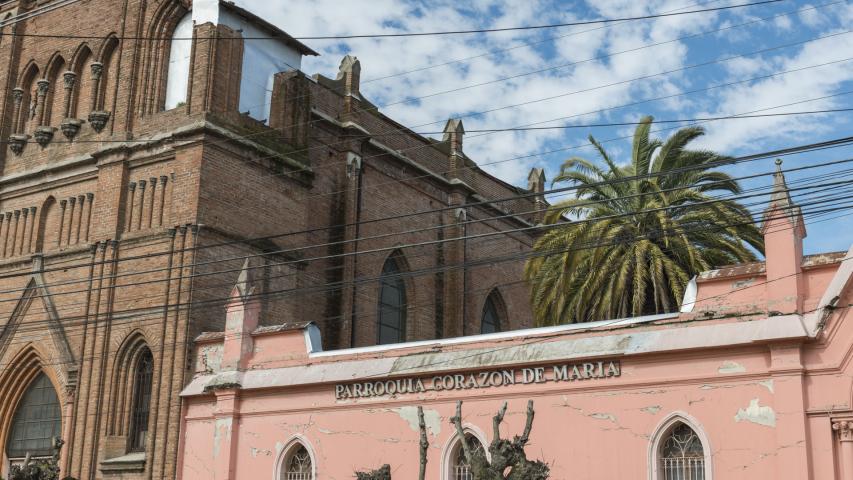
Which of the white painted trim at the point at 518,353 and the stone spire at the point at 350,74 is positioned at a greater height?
Answer: the stone spire at the point at 350,74

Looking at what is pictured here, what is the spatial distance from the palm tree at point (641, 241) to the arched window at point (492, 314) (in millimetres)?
7885

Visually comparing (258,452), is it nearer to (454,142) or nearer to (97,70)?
(97,70)

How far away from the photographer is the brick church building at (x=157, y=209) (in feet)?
71.8

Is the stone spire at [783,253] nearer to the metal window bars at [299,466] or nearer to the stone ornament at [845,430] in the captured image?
the stone ornament at [845,430]

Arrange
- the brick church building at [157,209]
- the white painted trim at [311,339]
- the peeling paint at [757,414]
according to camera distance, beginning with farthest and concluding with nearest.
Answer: the brick church building at [157,209], the white painted trim at [311,339], the peeling paint at [757,414]

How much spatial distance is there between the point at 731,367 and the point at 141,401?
41.6ft

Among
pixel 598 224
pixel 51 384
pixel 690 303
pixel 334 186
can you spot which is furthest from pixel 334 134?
pixel 690 303

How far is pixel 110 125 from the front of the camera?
2438 centimetres

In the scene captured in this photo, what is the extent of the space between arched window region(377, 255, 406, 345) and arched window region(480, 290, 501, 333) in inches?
191

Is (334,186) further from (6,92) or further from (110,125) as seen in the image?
(6,92)

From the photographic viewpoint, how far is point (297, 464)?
19.8 m

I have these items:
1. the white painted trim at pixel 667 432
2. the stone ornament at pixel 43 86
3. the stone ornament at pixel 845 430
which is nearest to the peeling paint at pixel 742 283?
the white painted trim at pixel 667 432

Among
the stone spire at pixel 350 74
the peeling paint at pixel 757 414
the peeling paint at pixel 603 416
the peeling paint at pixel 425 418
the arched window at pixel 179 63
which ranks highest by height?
the stone spire at pixel 350 74

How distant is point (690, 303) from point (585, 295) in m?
7.98
